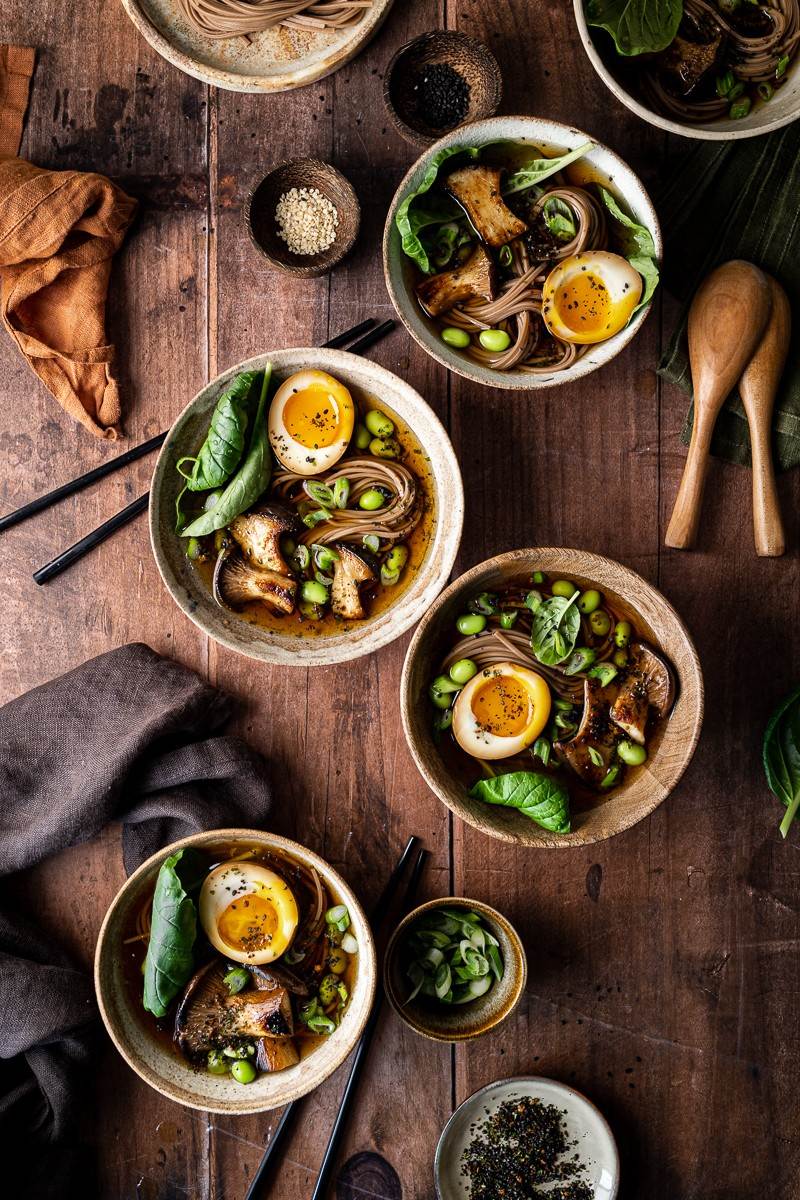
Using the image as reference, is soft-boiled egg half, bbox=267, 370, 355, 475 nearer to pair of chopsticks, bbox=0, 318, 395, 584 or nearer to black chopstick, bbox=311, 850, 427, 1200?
pair of chopsticks, bbox=0, 318, 395, 584

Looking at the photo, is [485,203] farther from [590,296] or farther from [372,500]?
[372,500]

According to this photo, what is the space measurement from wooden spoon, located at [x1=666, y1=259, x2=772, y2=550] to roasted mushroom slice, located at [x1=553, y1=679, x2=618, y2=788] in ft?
1.97

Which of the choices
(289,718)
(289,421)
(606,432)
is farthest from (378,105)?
(289,718)

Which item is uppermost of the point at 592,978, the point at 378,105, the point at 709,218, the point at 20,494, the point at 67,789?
the point at 378,105

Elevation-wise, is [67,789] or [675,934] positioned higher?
[67,789]

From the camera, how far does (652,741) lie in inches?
119

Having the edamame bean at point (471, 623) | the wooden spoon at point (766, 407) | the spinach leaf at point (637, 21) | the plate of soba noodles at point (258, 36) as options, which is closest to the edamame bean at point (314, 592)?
the edamame bean at point (471, 623)

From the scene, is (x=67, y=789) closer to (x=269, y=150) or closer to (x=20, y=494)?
(x=20, y=494)

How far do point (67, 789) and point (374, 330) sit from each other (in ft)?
6.00

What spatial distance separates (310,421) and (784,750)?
1821 mm

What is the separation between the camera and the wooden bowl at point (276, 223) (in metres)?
3.04

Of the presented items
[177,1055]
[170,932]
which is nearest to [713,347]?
[170,932]

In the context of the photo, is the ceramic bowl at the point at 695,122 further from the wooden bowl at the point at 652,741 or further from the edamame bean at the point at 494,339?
the wooden bowl at the point at 652,741

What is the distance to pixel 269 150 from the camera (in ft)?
10.5
